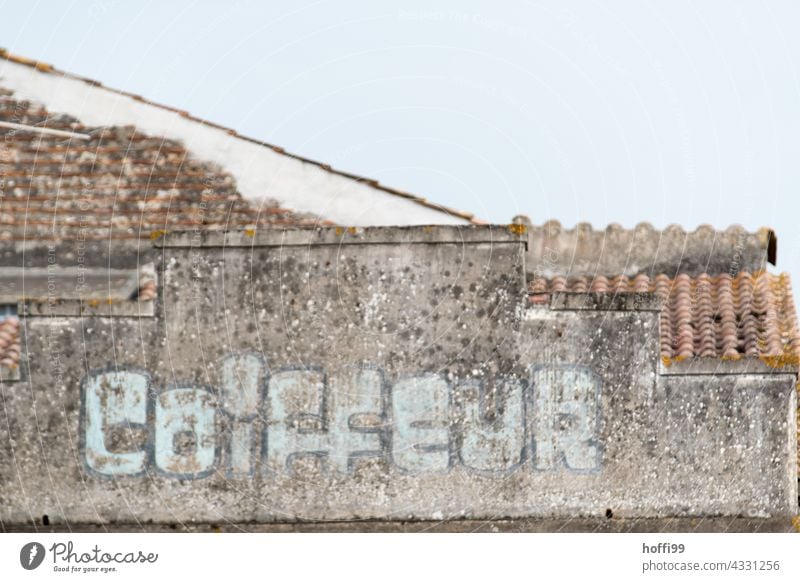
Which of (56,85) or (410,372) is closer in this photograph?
(410,372)

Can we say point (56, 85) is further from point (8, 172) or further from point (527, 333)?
point (527, 333)

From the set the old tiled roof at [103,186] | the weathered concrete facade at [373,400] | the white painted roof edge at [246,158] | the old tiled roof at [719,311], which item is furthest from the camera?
the white painted roof edge at [246,158]

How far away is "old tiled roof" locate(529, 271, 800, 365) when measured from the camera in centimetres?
1432

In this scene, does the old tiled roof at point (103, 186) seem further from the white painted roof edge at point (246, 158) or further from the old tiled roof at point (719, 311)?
the old tiled roof at point (719, 311)

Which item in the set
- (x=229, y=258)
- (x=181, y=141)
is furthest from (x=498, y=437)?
(x=181, y=141)

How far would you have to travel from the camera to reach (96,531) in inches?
513

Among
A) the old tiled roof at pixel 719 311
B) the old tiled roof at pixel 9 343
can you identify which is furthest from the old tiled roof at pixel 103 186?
the old tiled roof at pixel 719 311

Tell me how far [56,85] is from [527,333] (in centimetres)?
679

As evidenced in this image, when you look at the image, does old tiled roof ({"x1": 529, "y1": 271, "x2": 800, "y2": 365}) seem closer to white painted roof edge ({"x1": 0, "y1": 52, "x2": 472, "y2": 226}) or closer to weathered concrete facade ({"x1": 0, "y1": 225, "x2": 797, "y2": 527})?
weathered concrete facade ({"x1": 0, "y1": 225, "x2": 797, "y2": 527})

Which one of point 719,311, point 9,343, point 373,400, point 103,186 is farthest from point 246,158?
point 719,311

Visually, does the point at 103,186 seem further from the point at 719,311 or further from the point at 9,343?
the point at 719,311

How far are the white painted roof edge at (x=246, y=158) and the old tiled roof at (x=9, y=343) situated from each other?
292cm

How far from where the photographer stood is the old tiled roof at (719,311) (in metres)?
14.3

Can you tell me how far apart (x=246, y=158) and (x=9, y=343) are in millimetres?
3638
